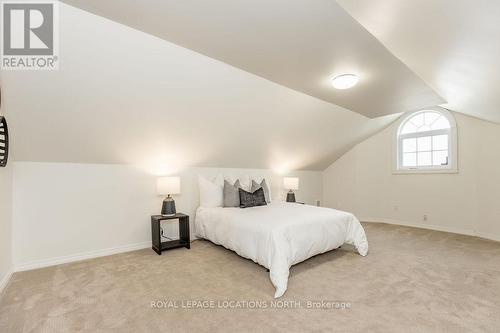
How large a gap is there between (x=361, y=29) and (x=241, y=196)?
2.65m

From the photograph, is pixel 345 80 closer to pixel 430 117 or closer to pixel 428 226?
pixel 430 117

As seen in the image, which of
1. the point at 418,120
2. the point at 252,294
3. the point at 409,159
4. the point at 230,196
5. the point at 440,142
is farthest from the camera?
the point at 409,159

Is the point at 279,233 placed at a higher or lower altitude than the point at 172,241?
higher

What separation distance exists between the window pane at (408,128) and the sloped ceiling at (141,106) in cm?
170

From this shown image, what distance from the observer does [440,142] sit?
180 inches

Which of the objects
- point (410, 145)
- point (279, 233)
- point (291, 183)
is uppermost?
point (410, 145)

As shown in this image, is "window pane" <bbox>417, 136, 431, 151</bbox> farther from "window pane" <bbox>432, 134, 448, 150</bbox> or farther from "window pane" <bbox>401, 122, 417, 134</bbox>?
"window pane" <bbox>401, 122, 417, 134</bbox>

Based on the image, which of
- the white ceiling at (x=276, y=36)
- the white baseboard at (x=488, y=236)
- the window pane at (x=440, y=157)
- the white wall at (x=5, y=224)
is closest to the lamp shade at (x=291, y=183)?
the white ceiling at (x=276, y=36)

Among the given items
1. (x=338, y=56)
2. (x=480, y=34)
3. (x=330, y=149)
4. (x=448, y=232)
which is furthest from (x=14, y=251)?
(x=448, y=232)

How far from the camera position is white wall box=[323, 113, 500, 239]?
395cm

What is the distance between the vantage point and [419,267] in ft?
8.95

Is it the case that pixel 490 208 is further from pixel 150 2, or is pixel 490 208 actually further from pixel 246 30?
pixel 150 2

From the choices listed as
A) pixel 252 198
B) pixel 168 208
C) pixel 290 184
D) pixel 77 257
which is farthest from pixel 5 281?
pixel 290 184

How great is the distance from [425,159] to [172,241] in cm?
502
